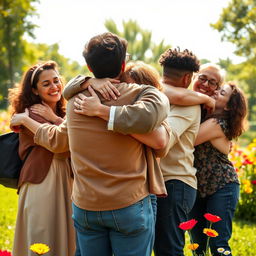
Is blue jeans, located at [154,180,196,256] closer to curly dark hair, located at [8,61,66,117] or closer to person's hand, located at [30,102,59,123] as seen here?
person's hand, located at [30,102,59,123]

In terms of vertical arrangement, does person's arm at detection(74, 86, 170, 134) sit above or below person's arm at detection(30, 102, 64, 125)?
above

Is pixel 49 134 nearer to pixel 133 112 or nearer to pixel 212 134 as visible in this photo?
pixel 133 112

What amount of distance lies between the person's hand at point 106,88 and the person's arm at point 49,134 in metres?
0.51

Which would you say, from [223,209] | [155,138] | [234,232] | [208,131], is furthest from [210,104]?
[234,232]

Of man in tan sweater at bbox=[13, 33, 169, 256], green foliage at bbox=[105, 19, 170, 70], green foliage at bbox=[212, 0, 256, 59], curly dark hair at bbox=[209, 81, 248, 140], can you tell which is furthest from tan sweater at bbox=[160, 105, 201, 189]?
green foliage at bbox=[105, 19, 170, 70]

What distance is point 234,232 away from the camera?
5.93 metres

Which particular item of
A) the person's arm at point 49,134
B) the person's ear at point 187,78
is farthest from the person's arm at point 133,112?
the person's ear at point 187,78

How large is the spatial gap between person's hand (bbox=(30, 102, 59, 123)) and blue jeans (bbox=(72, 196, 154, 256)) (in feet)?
3.66

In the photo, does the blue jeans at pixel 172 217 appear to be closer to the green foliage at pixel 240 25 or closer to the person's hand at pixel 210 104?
the person's hand at pixel 210 104

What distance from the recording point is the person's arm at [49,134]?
283 cm

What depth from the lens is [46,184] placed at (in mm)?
3379

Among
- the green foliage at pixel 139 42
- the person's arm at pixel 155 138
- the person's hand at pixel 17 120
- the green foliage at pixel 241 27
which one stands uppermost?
the person's arm at pixel 155 138

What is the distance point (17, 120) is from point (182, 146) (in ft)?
3.88

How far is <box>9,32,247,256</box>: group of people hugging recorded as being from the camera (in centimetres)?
229
